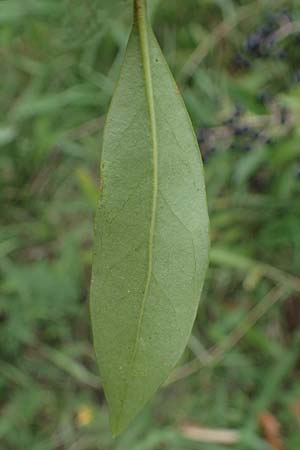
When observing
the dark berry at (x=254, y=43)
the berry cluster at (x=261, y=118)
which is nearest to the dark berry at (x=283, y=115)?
the berry cluster at (x=261, y=118)

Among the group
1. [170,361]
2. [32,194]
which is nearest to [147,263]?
[170,361]

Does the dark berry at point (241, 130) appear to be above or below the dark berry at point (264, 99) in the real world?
below

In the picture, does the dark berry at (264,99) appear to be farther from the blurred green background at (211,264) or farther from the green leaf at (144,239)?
the green leaf at (144,239)

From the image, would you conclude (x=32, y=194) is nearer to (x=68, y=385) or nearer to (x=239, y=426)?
(x=68, y=385)

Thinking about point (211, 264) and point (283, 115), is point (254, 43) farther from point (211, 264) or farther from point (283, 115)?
point (211, 264)

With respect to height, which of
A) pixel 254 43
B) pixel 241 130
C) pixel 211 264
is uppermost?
pixel 254 43

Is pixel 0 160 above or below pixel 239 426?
above

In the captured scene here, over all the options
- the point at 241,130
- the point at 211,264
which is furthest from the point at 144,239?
the point at 211,264
